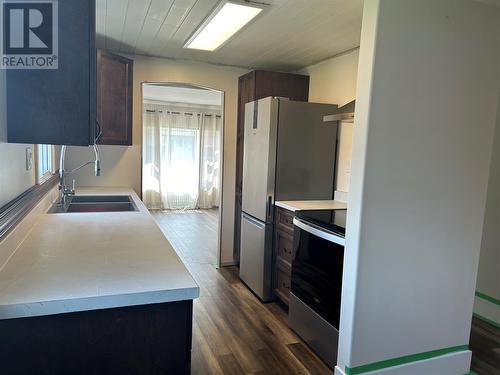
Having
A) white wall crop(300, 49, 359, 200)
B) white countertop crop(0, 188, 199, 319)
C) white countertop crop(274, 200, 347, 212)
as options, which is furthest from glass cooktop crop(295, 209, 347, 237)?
white countertop crop(0, 188, 199, 319)

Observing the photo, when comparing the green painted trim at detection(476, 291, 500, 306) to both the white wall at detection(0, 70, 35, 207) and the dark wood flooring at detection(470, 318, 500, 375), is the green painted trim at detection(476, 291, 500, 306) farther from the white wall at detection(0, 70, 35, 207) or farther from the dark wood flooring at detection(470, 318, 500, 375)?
the white wall at detection(0, 70, 35, 207)

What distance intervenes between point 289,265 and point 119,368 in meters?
2.06

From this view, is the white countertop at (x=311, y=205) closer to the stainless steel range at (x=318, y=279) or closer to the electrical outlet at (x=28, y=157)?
the stainless steel range at (x=318, y=279)

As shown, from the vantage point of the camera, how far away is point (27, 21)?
135 cm

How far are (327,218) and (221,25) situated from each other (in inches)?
63.4

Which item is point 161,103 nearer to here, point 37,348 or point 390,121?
point 390,121

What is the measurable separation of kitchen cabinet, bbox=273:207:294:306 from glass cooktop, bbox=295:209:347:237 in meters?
0.27

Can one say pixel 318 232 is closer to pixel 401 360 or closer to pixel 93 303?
pixel 401 360

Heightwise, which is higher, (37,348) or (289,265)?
(37,348)

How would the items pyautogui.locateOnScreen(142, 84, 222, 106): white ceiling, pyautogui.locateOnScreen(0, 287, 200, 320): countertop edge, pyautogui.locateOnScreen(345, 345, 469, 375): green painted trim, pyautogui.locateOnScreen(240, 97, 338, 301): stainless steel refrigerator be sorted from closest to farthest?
pyautogui.locateOnScreen(0, 287, 200, 320): countertop edge, pyautogui.locateOnScreen(345, 345, 469, 375): green painted trim, pyautogui.locateOnScreen(240, 97, 338, 301): stainless steel refrigerator, pyautogui.locateOnScreen(142, 84, 222, 106): white ceiling

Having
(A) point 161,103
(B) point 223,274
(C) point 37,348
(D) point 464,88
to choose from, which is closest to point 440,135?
(D) point 464,88

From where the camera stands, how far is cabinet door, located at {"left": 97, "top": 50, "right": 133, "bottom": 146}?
324cm

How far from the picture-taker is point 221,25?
8.80 feet

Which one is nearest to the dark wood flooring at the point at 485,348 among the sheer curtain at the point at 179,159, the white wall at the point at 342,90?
the white wall at the point at 342,90
